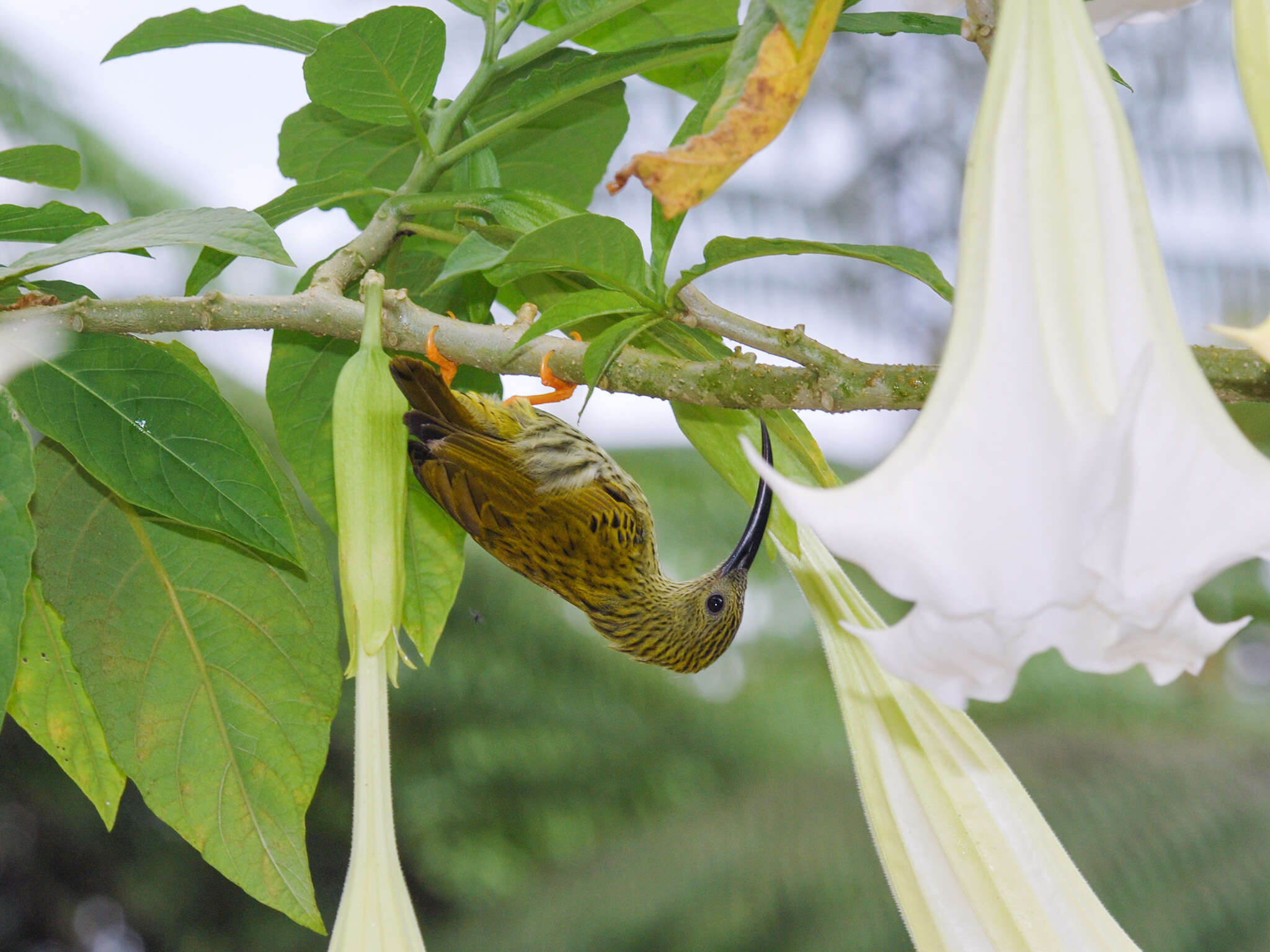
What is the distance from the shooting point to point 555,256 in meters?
0.28

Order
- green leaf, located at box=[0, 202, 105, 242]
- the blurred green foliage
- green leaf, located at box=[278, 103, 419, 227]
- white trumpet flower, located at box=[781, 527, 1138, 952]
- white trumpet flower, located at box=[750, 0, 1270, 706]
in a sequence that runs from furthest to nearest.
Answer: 1. the blurred green foliage
2. green leaf, located at box=[278, 103, 419, 227]
3. green leaf, located at box=[0, 202, 105, 242]
4. white trumpet flower, located at box=[781, 527, 1138, 952]
5. white trumpet flower, located at box=[750, 0, 1270, 706]

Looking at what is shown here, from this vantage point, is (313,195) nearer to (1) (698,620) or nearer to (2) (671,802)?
(1) (698,620)

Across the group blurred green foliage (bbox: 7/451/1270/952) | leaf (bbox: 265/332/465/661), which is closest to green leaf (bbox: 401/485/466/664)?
leaf (bbox: 265/332/465/661)

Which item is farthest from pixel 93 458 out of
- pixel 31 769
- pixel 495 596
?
pixel 31 769

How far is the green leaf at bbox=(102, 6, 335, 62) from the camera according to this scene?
37 centimetres

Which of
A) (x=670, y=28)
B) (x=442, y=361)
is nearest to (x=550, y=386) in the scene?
(x=442, y=361)

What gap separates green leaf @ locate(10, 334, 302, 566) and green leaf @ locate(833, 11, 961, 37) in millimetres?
214

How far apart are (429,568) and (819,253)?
0.74 feet

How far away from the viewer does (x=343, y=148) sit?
1.51 ft

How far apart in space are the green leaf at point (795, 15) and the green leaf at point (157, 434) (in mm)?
191

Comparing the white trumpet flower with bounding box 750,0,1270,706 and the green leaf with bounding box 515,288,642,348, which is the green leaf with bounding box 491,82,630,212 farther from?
the white trumpet flower with bounding box 750,0,1270,706

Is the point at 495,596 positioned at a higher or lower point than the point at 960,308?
lower

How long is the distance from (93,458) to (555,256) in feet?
0.50

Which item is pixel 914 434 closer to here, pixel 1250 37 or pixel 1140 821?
pixel 1250 37
